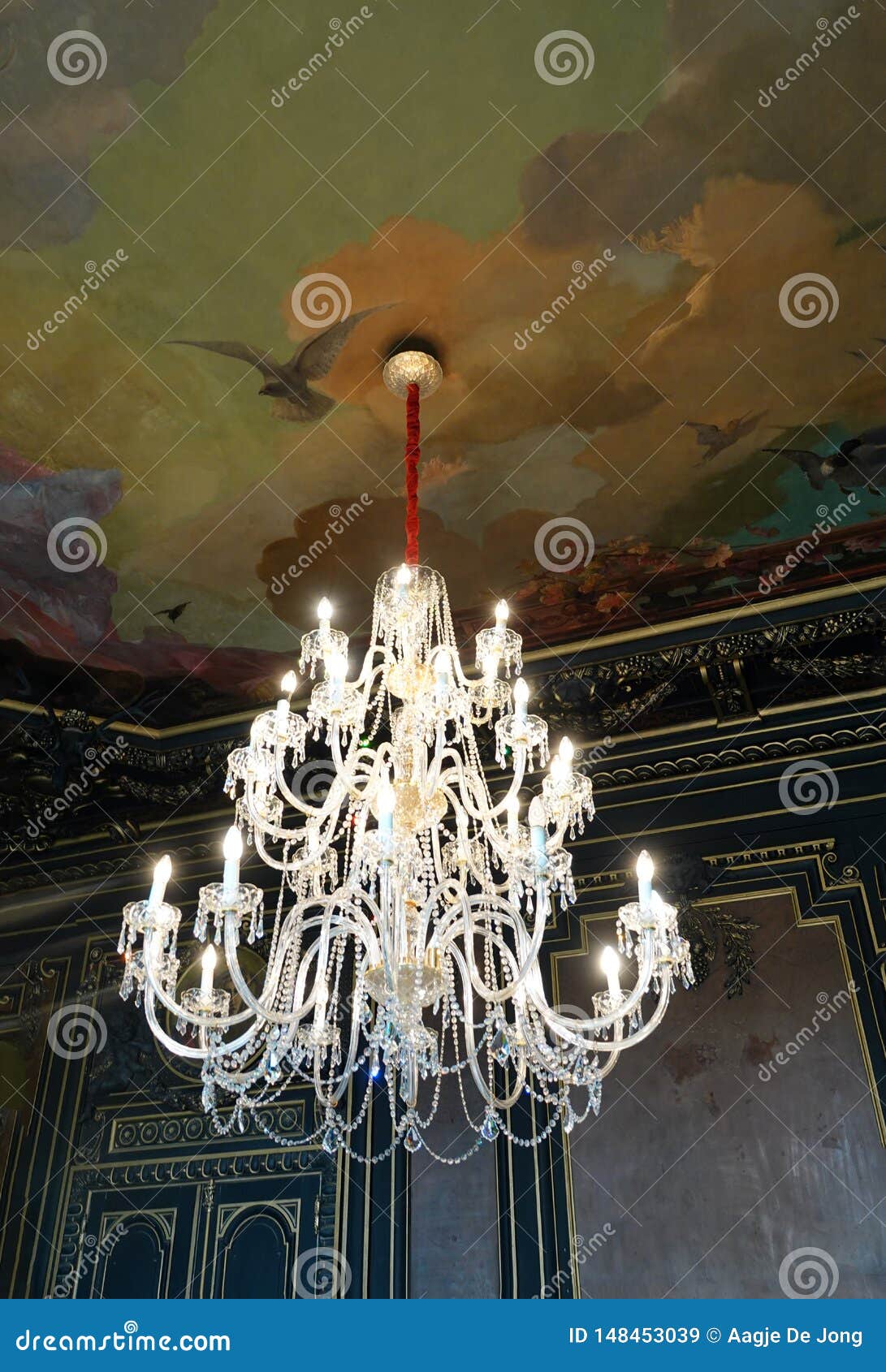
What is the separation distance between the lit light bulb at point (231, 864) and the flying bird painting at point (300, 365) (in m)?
2.34

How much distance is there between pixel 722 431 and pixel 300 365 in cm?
201

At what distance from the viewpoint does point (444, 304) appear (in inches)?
198

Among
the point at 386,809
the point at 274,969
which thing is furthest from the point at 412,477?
the point at 274,969

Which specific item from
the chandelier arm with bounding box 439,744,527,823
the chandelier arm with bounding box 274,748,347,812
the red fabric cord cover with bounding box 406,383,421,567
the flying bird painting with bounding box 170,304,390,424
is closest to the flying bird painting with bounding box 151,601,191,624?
the flying bird painting with bounding box 170,304,390,424

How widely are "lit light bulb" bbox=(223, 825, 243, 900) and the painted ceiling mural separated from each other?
7.93ft

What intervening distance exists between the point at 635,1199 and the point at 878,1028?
4.84ft

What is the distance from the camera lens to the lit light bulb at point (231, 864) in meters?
3.62

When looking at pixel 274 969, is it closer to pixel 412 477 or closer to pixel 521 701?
pixel 521 701

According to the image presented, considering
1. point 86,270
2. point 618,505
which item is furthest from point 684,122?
point 86,270

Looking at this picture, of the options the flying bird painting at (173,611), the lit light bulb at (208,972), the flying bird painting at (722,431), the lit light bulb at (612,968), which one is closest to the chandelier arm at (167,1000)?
the lit light bulb at (208,972)

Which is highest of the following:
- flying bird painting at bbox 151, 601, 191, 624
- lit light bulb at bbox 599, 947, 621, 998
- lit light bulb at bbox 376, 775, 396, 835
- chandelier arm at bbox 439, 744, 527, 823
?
flying bird painting at bbox 151, 601, 191, 624

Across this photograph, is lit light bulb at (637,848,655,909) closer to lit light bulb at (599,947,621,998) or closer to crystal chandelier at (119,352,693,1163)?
crystal chandelier at (119,352,693,1163)

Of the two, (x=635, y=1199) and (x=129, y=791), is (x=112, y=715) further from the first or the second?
(x=635, y=1199)

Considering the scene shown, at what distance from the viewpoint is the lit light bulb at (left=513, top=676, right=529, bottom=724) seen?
13.2 feet
